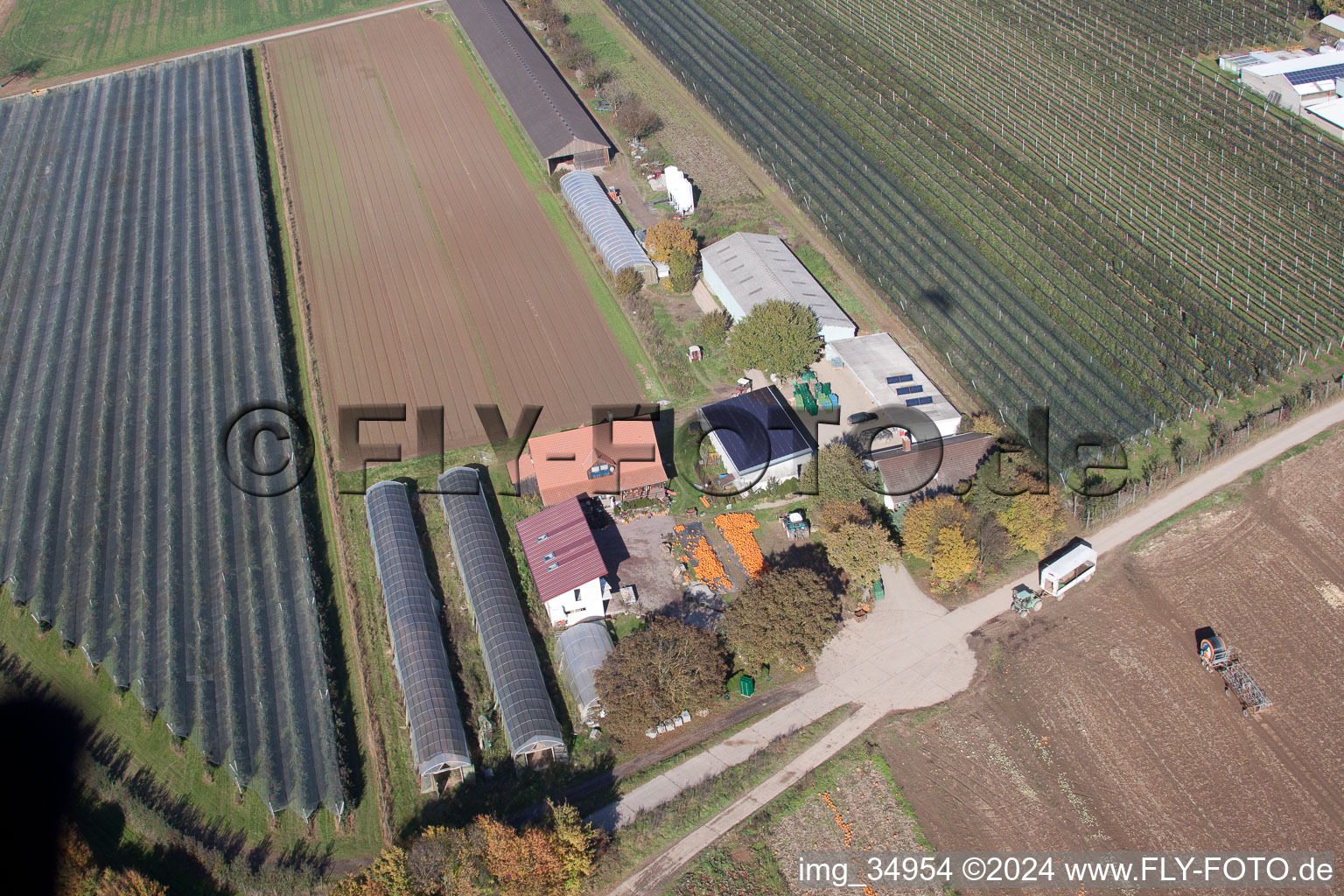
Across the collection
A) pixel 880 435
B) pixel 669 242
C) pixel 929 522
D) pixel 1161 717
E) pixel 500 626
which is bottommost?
pixel 1161 717

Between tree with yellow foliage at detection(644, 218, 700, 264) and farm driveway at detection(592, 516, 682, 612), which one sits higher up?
tree with yellow foliage at detection(644, 218, 700, 264)

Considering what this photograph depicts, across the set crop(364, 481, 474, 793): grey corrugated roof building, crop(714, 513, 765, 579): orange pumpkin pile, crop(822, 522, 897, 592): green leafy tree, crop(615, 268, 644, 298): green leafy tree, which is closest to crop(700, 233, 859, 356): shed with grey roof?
crop(615, 268, 644, 298): green leafy tree

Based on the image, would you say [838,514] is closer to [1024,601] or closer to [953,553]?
[953,553]

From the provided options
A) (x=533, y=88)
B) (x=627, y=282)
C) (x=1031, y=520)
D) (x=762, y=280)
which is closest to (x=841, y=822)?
(x=1031, y=520)

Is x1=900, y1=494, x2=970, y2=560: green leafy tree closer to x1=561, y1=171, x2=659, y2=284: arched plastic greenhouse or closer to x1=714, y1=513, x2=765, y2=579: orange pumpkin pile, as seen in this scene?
x1=714, y1=513, x2=765, y2=579: orange pumpkin pile

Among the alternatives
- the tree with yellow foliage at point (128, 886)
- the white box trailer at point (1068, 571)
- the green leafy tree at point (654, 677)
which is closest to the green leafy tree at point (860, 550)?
the white box trailer at point (1068, 571)

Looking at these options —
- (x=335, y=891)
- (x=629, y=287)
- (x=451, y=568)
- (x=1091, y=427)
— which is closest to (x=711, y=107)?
(x=629, y=287)
